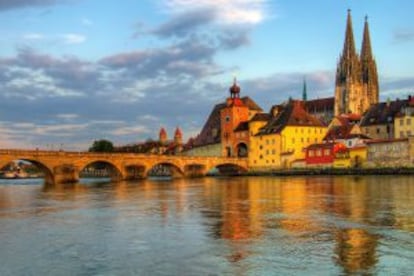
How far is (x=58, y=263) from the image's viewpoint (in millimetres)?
16703

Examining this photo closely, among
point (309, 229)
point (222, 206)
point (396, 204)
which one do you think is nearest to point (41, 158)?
point (222, 206)

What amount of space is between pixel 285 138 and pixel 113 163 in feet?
114

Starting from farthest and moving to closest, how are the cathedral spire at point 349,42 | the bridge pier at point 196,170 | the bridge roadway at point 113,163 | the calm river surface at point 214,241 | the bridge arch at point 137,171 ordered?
the cathedral spire at point 349,42
the bridge pier at point 196,170
the bridge arch at point 137,171
the bridge roadway at point 113,163
the calm river surface at point 214,241

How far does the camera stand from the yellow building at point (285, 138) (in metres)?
108

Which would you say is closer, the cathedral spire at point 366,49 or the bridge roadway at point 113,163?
the bridge roadway at point 113,163

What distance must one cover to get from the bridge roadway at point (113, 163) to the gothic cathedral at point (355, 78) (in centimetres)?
4541

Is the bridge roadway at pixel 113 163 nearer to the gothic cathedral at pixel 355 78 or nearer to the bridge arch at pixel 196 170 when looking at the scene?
the bridge arch at pixel 196 170

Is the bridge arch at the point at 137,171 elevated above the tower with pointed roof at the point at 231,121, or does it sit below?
below

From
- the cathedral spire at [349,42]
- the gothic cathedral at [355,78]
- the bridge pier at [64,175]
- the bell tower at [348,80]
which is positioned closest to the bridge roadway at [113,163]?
the bridge pier at [64,175]

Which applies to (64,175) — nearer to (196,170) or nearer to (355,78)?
(196,170)

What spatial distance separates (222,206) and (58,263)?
62.6 feet

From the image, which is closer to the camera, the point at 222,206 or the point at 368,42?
the point at 222,206

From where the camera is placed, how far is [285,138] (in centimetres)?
10719

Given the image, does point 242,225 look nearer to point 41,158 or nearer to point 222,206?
point 222,206
